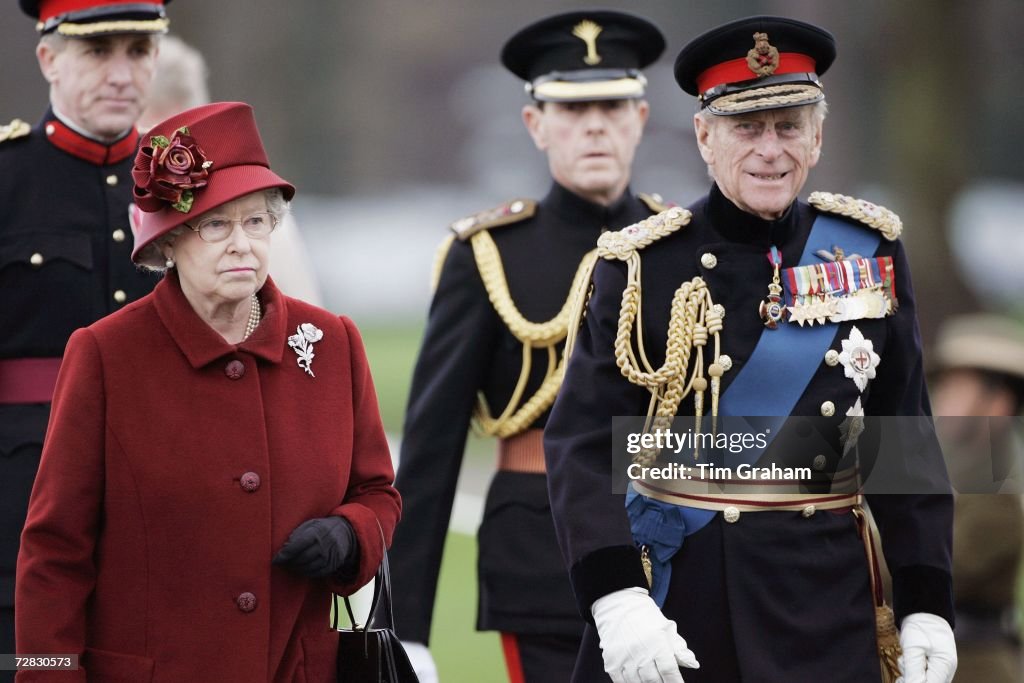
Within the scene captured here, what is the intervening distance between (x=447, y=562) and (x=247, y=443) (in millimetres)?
8187

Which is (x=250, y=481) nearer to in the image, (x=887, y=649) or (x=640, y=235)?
(x=640, y=235)

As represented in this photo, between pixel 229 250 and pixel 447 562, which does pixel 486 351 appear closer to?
pixel 229 250

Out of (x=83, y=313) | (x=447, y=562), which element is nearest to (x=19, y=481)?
(x=83, y=313)

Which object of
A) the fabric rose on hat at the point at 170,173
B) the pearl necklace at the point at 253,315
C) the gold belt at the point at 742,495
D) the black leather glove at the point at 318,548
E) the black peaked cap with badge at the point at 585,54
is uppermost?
the black peaked cap with badge at the point at 585,54

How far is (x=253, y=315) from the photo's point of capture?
15.2ft

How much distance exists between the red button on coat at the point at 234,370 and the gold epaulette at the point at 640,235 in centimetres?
89

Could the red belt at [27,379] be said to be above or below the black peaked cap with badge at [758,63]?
below

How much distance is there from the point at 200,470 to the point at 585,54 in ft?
7.83

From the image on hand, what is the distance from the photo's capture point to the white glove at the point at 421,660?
5.75m

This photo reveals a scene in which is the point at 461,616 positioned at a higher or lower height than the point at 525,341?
lower

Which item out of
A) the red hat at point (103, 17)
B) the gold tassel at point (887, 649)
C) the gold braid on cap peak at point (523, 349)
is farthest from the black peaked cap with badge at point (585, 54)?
the gold tassel at point (887, 649)

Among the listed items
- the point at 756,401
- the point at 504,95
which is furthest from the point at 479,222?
A: the point at 504,95

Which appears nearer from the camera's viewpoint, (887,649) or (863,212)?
(887,649)

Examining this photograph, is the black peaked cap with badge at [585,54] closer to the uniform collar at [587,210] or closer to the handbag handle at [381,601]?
the uniform collar at [587,210]
